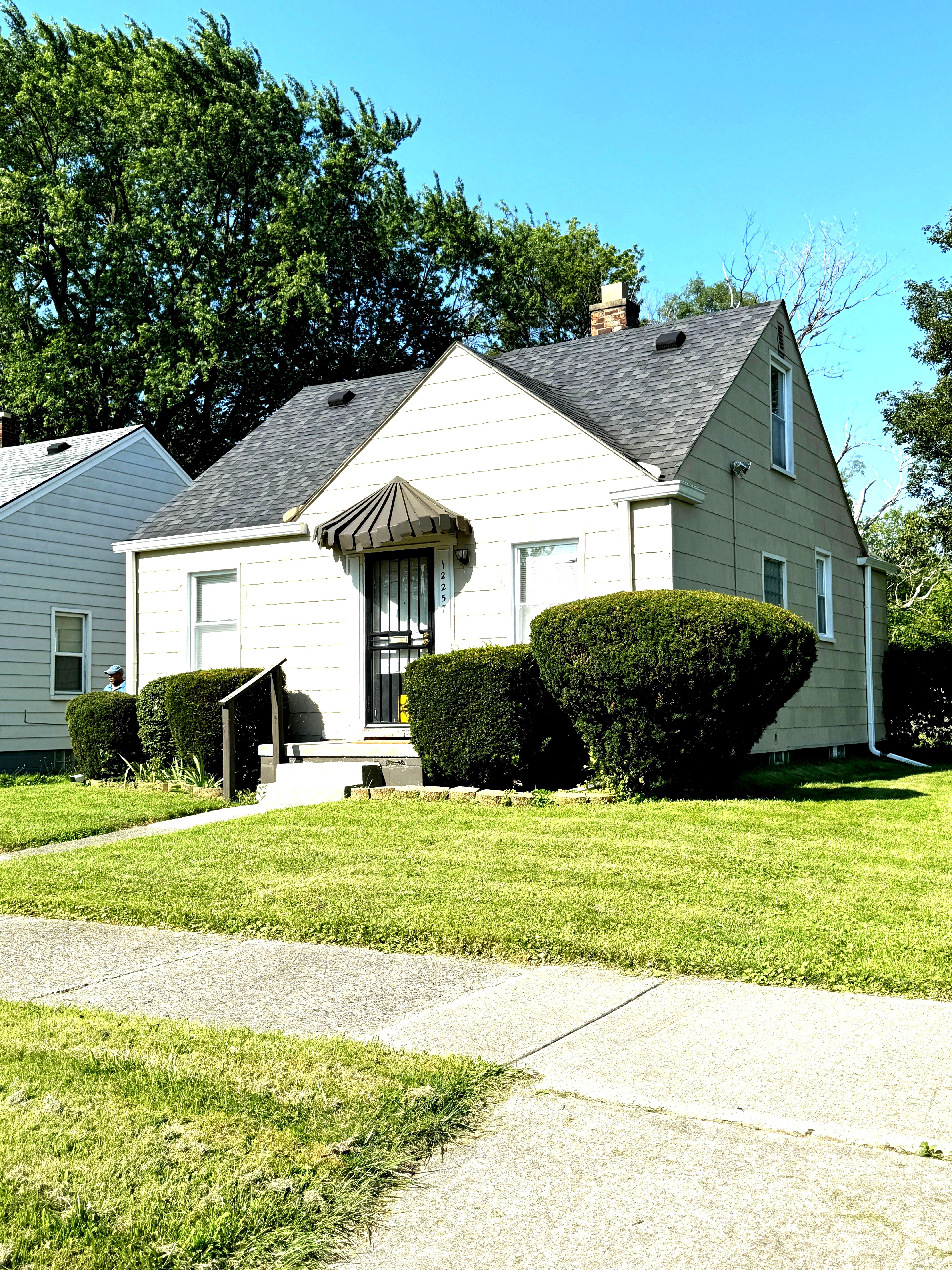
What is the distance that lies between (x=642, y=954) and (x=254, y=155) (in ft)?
97.1

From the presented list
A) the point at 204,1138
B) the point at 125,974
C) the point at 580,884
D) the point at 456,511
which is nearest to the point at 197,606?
the point at 456,511

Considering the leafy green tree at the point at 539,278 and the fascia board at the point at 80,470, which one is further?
the leafy green tree at the point at 539,278

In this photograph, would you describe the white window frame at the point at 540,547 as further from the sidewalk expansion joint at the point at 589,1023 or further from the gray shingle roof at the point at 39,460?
the gray shingle roof at the point at 39,460

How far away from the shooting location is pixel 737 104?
18.5m

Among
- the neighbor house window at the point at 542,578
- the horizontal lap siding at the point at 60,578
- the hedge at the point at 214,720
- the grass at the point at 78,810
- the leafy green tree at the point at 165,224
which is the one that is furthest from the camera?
the leafy green tree at the point at 165,224

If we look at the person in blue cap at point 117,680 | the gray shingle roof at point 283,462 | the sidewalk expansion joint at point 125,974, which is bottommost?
the sidewalk expansion joint at point 125,974

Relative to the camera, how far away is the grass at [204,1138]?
9.10 feet

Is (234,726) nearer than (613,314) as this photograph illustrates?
Yes

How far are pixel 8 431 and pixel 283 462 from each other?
11.0m

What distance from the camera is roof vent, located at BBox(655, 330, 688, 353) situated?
15398 millimetres

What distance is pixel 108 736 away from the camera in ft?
50.2

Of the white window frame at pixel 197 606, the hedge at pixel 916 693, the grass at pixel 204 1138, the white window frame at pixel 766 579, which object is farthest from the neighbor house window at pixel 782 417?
the grass at pixel 204 1138

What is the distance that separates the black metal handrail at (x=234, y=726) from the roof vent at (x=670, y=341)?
262 inches

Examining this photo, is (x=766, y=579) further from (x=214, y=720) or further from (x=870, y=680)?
(x=214, y=720)
